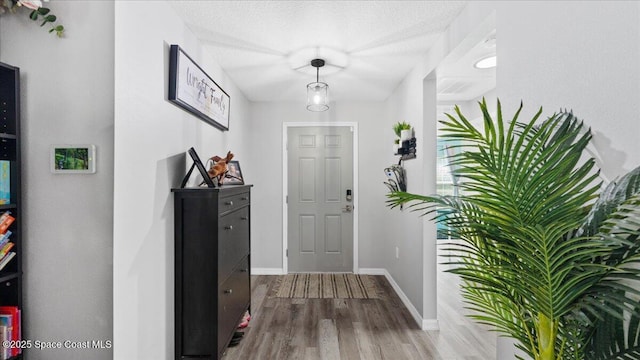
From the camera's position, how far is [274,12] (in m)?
2.23

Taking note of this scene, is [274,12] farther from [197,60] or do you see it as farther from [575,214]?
[575,214]

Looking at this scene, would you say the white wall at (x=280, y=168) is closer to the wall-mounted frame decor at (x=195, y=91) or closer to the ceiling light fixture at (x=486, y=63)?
the wall-mounted frame decor at (x=195, y=91)

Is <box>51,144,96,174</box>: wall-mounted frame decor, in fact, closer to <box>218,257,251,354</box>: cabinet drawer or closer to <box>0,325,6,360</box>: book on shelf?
<box>0,325,6,360</box>: book on shelf

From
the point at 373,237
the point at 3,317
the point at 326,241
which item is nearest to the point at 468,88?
the point at 373,237

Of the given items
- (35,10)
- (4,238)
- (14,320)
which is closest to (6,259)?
(4,238)

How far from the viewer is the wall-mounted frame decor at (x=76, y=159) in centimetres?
159

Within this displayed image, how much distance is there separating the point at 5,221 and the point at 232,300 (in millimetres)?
1433

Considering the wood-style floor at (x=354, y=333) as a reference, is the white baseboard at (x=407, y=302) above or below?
above

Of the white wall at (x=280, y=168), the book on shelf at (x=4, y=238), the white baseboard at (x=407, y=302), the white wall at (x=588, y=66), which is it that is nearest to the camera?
the white wall at (x=588, y=66)

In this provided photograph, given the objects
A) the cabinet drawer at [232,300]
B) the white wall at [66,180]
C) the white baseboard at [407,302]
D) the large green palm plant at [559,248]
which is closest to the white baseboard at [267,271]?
the white baseboard at [407,302]

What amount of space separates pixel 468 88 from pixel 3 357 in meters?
4.43

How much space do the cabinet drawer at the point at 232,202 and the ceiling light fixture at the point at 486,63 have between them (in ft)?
8.04

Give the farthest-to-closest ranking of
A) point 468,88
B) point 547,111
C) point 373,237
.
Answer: point 373,237 < point 468,88 < point 547,111

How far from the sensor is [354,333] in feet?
9.35
